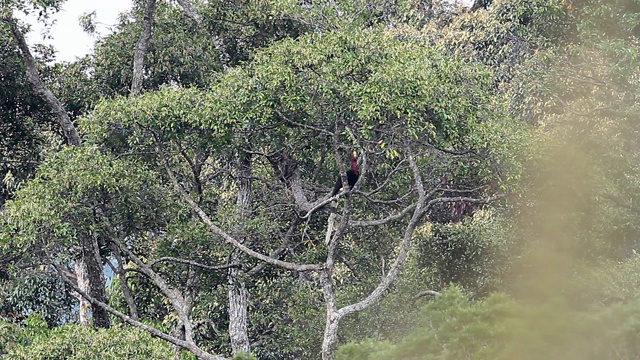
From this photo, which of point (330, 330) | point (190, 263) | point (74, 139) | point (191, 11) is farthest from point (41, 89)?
point (330, 330)

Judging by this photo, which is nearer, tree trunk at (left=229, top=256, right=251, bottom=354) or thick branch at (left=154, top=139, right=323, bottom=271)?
thick branch at (left=154, top=139, right=323, bottom=271)

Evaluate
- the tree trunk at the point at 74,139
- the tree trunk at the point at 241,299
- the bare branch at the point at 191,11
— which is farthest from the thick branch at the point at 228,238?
the bare branch at the point at 191,11

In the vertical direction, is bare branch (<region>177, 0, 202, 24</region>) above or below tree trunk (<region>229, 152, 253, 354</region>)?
above

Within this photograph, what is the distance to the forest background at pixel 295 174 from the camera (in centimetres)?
947

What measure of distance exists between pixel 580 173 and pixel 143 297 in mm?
8852

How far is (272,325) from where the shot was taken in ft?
46.0

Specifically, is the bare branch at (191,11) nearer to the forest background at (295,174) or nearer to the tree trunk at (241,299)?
the forest background at (295,174)

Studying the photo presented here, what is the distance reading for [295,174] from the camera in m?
11.7

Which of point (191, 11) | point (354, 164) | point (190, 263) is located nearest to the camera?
point (354, 164)

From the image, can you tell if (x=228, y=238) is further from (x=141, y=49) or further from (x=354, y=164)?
(x=141, y=49)

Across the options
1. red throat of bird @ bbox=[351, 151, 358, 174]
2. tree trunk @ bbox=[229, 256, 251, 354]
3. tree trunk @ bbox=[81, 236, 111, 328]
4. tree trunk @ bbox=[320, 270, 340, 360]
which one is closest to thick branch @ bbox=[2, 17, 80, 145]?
tree trunk @ bbox=[81, 236, 111, 328]

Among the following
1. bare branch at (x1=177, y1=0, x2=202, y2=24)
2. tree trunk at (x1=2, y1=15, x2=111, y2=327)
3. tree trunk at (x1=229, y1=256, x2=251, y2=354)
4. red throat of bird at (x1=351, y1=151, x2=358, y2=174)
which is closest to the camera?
red throat of bird at (x1=351, y1=151, x2=358, y2=174)

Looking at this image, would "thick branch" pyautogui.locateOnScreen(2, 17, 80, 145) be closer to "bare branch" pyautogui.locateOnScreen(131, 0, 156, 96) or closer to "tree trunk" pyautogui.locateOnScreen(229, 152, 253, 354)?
"bare branch" pyautogui.locateOnScreen(131, 0, 156, 96)

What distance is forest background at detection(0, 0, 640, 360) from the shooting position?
947 cm
